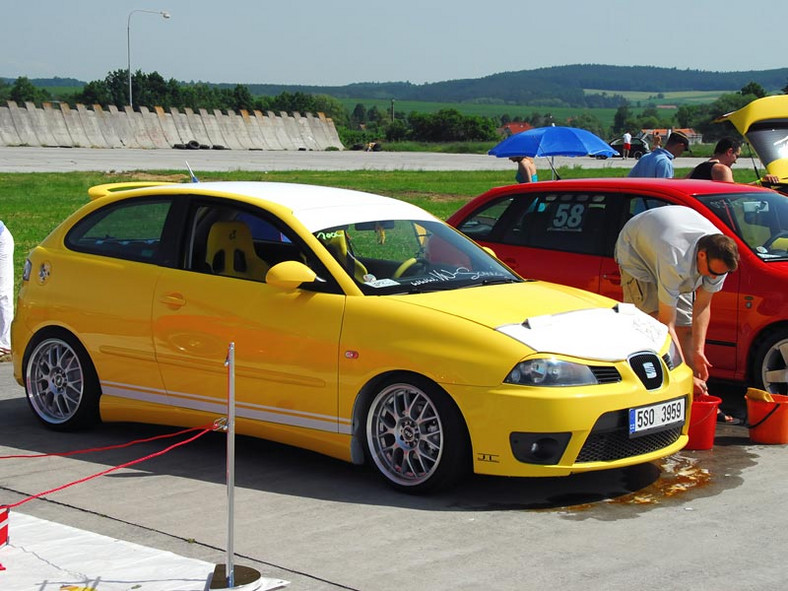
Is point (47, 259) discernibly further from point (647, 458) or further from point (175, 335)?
point (647, 458)

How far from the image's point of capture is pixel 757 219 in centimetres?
897

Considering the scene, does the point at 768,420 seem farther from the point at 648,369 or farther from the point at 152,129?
the point at 152,129

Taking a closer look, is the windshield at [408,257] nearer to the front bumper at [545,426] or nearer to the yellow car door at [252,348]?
the yellow car door at [252,348]

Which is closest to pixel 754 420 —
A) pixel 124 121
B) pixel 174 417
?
pixel 174 417

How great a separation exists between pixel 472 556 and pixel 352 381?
1.43 metres

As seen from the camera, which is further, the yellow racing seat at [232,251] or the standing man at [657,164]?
the standing man at [657,164]

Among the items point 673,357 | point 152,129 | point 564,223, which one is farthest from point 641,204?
point 152,129

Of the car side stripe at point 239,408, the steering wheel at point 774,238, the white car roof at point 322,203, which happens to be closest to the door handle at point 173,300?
the car side stripe at point 239,408

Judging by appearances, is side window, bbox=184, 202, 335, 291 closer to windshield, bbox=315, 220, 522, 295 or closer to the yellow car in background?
windshield, bbox=315, 220, 522, 295

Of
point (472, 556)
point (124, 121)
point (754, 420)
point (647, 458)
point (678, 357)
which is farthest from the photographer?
point (124, 121)

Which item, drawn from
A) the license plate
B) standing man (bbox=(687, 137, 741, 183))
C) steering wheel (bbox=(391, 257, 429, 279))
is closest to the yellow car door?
steering wheel (bbox=(391, 257, 429, 279))

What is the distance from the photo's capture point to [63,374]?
25.0 ft

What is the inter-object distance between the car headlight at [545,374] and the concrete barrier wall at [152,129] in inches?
2209

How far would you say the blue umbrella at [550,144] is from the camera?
17320 millimetres
